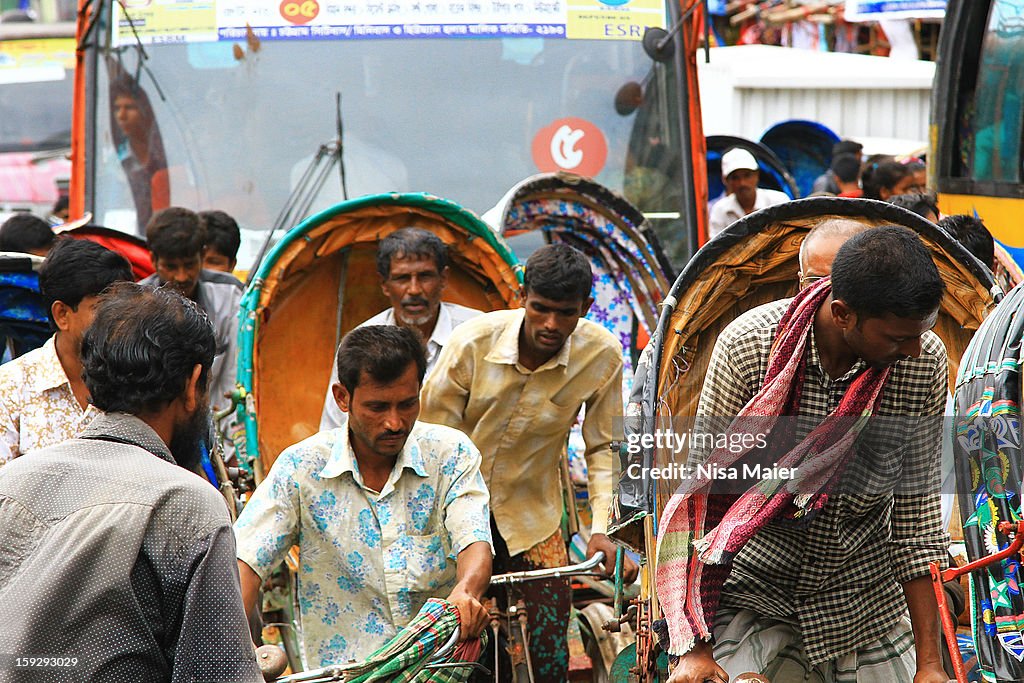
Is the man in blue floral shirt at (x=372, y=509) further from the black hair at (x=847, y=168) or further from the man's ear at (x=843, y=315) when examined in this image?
the black hair at (x=847, y=168)

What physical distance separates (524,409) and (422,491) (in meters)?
1.02

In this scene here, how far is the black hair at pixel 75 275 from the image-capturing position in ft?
11.9

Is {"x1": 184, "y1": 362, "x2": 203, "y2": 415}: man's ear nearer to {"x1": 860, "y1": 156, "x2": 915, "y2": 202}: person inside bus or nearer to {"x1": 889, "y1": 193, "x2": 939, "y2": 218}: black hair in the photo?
{"x1": 889, "y1": 193, "x2": 939, "y2": 218}: black hair

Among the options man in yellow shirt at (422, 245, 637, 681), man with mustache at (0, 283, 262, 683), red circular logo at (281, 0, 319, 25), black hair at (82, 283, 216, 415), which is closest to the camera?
man with mustache at (0, 283, 262, 683)

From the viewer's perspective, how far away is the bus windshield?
6.57 metres

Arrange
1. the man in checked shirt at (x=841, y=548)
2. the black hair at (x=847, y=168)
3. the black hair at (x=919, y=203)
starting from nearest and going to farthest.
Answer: the man in checked shirt at (x=841, y=548) → the black hair at (x=919, y=203) → the black hair at (x=847, y=168)

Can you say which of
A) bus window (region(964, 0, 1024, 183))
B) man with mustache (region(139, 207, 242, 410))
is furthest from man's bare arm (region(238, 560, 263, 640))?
bus window (region(964, 0, 1024, 183))

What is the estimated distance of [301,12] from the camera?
258 inches

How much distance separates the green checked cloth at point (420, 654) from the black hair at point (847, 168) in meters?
7.70

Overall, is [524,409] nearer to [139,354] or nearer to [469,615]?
[469,615]

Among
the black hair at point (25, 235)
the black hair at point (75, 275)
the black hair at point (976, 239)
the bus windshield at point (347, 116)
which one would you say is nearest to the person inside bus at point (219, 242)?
the bus windshield at point (347, 116)

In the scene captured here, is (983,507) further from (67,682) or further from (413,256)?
(413,256)

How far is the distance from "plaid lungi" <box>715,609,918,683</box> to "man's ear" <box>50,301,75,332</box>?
72.7 inches

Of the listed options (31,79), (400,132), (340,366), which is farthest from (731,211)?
(31,79)
